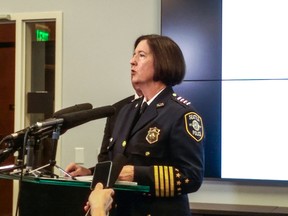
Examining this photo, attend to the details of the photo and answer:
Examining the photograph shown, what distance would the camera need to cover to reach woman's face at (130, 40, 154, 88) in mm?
1551

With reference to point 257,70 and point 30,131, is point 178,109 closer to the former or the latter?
point 30,131

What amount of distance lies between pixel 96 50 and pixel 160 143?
6.77ft

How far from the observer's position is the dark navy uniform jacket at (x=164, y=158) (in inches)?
50.9

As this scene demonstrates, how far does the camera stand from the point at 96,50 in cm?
332

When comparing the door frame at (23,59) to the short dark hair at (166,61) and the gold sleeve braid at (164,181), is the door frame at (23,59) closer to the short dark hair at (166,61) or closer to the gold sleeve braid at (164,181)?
the short dark hair at (166,61)

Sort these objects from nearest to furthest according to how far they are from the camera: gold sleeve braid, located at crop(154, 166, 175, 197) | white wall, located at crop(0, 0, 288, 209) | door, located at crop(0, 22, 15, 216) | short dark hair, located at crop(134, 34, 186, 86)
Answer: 1. gold sleeve braid, located at crop(154, 166, 175, 197)
2. short dark hair, located at crop(134, 34, 186, 86)
3. white wall, located at crop(0, 0, 288, 209)
4. door, located at crop(0, 22, 15, 216)

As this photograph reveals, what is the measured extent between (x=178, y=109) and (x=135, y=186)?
0.41 metres

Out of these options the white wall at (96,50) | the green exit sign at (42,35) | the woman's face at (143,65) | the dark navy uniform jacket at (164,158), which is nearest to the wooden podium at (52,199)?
the dark navy uniform jacket at (164,158)

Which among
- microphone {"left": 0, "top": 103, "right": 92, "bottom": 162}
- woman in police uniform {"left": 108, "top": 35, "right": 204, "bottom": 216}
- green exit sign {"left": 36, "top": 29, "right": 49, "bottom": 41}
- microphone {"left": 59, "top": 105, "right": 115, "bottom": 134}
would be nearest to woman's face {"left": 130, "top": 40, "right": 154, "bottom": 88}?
woman in police uniform {"left": 108, "top": 35, "right": 204, "bottom": 216}

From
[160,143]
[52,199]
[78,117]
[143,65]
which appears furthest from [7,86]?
[78,117]

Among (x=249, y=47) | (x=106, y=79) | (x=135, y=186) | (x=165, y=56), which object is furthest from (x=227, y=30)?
(x=135, y=186)

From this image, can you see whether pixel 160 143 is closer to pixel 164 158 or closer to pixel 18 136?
pixel 164 158

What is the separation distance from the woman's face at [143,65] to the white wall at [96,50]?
5.29 ft

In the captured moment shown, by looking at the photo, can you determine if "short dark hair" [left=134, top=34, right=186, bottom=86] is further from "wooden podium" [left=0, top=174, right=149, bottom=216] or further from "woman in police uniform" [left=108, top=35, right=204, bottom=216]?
"wooden podium" [left=0, top=174, right=149, bottom=216]
